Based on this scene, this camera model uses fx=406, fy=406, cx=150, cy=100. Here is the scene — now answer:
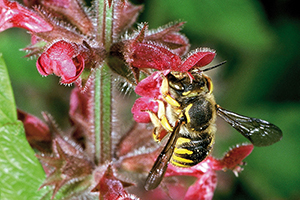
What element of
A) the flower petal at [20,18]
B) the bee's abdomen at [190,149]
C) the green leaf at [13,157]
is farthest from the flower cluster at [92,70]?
the bee's abdomen at [190,149]

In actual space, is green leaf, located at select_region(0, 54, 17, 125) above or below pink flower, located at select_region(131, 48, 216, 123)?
below

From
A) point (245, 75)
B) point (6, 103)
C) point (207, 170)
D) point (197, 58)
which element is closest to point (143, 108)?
point (197, 58)

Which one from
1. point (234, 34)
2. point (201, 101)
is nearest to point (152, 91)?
point (201, 101)

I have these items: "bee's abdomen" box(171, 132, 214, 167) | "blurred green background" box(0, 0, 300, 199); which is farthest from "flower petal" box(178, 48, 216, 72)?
"blurred green background" box(0, 0, 300, 199)

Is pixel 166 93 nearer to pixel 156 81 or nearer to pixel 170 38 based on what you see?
pixel 156 81

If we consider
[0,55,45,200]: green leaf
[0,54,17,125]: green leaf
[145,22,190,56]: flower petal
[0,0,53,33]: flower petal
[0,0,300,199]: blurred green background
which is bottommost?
[0,0,300,199]: blurred green background

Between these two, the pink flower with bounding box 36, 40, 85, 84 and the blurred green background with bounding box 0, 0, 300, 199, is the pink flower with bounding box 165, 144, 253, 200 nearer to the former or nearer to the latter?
the pink flower with bounding box 36, 40, 85, 84

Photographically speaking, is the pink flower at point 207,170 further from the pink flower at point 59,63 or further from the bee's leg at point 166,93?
the pink flower at point 59,63
